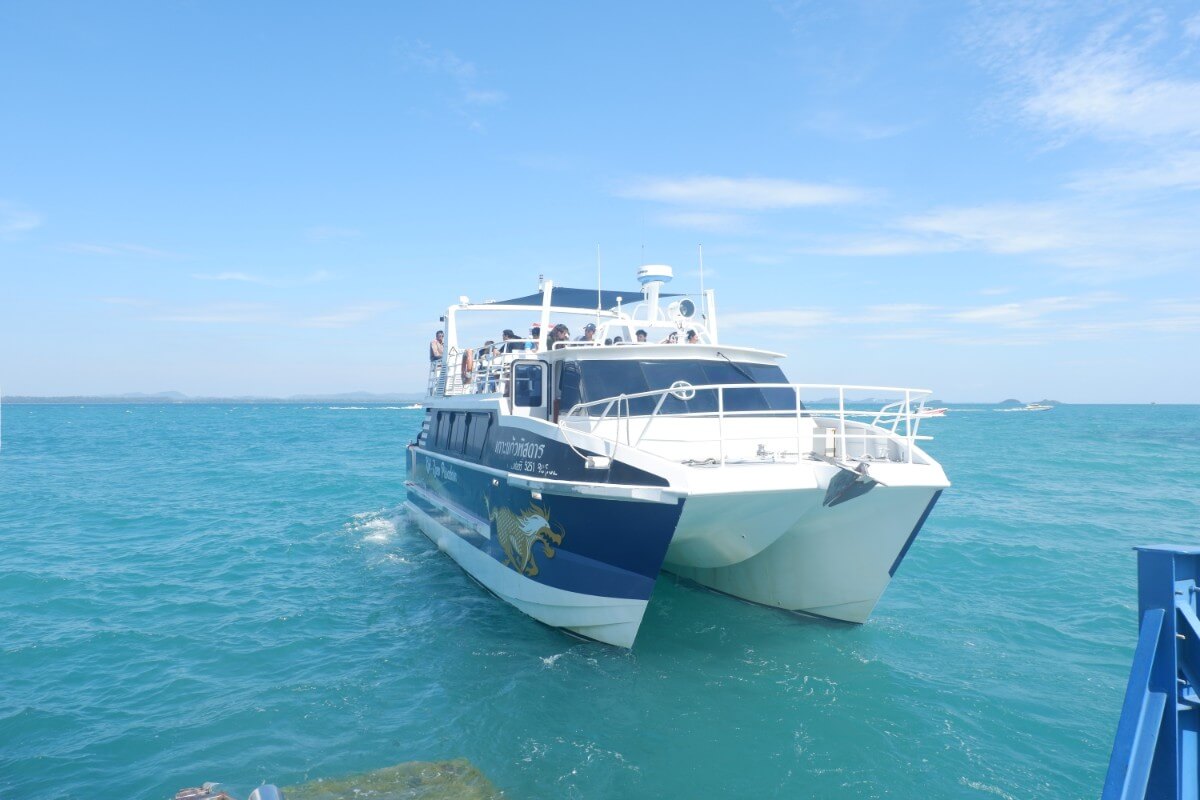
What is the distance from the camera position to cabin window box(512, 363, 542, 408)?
10625mm

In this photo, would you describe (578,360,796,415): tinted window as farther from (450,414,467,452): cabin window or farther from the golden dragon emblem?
(450,414,467,452): cabin window

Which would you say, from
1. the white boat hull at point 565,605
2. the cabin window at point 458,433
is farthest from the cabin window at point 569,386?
the cabin window at point 458,433

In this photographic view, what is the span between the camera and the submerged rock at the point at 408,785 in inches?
249

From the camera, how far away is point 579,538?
8.94m

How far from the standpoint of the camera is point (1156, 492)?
2400 cm

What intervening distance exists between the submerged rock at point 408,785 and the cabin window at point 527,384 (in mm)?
5087

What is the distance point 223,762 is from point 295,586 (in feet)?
20.5

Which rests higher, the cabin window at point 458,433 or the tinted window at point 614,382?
the tinted window at point 614,382

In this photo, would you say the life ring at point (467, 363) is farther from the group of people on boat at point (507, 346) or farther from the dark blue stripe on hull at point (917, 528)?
the dark blue stripe on hull at point (917, 528)

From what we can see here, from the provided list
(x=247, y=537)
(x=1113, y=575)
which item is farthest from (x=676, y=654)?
(x=247, y=537)

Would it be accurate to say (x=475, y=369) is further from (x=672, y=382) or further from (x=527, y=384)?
(x=672, y=382)

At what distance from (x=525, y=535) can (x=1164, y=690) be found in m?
7.41

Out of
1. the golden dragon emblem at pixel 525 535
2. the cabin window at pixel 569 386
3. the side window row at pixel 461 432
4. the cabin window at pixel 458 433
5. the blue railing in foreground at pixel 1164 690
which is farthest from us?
the cabin window at pixel 458 433

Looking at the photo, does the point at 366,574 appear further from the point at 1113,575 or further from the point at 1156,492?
the point at 1156,492
